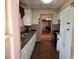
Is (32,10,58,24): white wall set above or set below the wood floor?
above

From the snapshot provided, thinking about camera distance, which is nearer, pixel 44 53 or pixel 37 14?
pixel 44 53

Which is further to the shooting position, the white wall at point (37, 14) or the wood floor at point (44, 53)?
the white wall at point (37, 14)

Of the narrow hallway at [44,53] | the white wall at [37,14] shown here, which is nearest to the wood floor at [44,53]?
the narrow hallway at [44,53]

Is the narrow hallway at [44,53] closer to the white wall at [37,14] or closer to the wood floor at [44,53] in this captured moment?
the wood floor at [44,53]

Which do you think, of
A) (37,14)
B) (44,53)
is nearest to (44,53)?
(44,53)

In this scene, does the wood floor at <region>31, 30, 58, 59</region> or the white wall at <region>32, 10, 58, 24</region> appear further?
the white wall at <region>32, 10, 58, 24</region>

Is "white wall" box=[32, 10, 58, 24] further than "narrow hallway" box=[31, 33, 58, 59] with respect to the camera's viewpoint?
Yes

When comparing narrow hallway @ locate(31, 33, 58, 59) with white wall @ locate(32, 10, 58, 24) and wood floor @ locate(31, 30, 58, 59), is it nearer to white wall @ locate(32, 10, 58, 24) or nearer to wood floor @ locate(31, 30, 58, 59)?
wood floor @ locate(31, 30, 58, 59)

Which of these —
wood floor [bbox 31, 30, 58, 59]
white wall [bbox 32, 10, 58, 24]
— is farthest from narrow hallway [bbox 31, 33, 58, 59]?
white wall [bbox 32, 10, 58, 24]

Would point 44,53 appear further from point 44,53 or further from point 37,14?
point 37,14

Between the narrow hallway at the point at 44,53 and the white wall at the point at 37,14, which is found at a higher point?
the white wall at the point at 37,14

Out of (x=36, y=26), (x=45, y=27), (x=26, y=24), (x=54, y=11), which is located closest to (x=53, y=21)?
(x=54, y=11)
